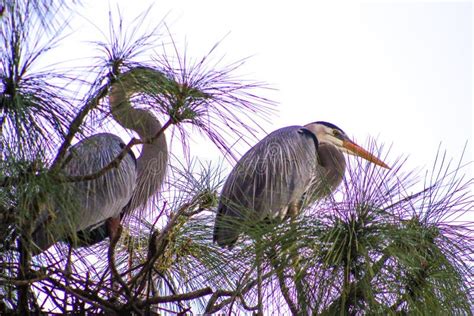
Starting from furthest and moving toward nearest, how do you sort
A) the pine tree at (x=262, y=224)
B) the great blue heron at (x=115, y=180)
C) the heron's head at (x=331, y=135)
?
the heron's head at (x=331, y=135), the great blue heron at (x=115, y=180), the pine tree at (x=262, y=224)

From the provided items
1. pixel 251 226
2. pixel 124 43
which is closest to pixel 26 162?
pixel 124 43

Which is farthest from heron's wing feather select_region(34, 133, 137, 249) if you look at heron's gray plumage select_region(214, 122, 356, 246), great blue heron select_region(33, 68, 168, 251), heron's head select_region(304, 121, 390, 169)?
heron's head select_region(304, 121, 390, 169)

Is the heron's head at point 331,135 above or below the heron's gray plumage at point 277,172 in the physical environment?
above

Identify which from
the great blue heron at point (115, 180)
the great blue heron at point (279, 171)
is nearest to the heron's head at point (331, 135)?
the great blue heron at point (279, 171)

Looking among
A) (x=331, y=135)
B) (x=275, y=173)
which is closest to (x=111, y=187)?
(x=275, y=173)

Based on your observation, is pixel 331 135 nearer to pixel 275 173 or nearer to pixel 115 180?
pixel 275 173

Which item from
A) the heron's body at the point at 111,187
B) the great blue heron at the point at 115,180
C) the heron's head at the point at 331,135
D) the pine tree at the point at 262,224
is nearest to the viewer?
the pine tree at the point at 262,224

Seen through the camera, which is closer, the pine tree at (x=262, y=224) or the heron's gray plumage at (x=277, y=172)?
the pine tree at (x=262, y=224)

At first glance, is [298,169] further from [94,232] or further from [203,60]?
[203,60]

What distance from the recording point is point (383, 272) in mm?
1701

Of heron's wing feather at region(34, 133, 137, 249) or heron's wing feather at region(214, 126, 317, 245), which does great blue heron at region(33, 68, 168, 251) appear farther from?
heron's wing feather at region(214, 126, 317, 245)

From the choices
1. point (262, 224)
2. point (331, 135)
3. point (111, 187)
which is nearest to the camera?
point (262, 224)

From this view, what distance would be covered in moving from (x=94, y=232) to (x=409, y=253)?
1438 millimetres

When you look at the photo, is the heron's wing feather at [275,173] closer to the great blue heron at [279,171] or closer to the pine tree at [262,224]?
the great blue heron at [279,171]
